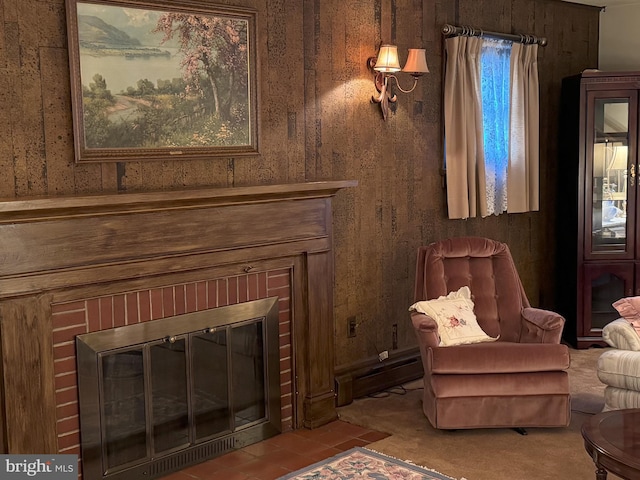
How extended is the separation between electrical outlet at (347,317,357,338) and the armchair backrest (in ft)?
1.37

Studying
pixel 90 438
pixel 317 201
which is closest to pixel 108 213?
pixel 90 438

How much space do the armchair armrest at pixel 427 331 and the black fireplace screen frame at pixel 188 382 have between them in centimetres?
76

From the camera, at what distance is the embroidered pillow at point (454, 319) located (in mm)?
4531

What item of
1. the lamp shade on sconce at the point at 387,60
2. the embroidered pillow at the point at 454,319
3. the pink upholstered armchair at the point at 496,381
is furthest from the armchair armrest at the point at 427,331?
the lamp shade on sconce at the point at 387,60

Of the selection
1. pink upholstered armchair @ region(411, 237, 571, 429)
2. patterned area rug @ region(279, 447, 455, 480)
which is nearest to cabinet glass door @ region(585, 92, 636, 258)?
pink upholstered armchair @ region(411, 237, 571, 429)

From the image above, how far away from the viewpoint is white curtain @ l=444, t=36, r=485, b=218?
17.4 feet

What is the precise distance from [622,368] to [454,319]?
35.9 inches

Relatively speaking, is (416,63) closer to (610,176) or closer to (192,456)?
(610,176)

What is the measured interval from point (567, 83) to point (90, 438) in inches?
170

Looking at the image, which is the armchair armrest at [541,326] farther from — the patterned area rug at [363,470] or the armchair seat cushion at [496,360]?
the patterned area rug at [363,470]

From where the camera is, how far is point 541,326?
4.45 metres

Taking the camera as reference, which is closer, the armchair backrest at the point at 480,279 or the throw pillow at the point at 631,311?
the throw pillow at the point at 631,311

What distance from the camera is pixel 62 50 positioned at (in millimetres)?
3432

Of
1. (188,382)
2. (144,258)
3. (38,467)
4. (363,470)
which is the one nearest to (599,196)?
(363,470)
